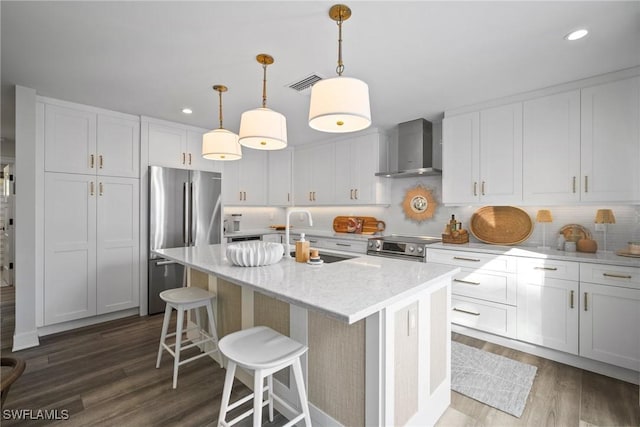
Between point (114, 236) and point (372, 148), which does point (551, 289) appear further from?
point (114, 236)

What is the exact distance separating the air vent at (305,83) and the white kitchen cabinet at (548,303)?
2434mm

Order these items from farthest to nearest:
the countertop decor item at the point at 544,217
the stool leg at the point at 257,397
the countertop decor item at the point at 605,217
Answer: the countertop decor item at the point at 544,217, the countertop decor item at the point at 605,217, the stool leg at the point at 257,397

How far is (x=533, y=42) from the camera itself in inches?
78.8

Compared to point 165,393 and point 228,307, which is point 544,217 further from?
point 165,393

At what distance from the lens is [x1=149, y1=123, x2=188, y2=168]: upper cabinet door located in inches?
147

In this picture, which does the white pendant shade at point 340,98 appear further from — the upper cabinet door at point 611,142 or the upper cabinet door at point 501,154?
the upper cabinet door at point 611,142

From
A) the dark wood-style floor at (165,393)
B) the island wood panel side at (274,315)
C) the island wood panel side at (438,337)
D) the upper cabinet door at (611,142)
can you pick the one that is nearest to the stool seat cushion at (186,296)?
the island wood panel side at (274,315)

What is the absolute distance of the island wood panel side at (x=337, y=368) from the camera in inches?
57.7

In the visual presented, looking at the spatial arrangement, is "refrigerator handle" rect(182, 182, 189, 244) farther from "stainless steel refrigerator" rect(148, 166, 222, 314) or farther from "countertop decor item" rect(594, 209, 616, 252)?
"countertop decor item" rect(594, 209, 616, 252)

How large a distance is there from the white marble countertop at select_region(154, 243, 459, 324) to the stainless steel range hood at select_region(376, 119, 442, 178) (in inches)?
72.4

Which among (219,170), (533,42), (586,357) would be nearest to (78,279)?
(219,170)

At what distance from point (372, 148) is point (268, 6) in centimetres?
267

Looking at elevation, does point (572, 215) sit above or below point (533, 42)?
below

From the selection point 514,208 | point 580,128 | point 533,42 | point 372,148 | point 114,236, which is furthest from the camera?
point 372,148
